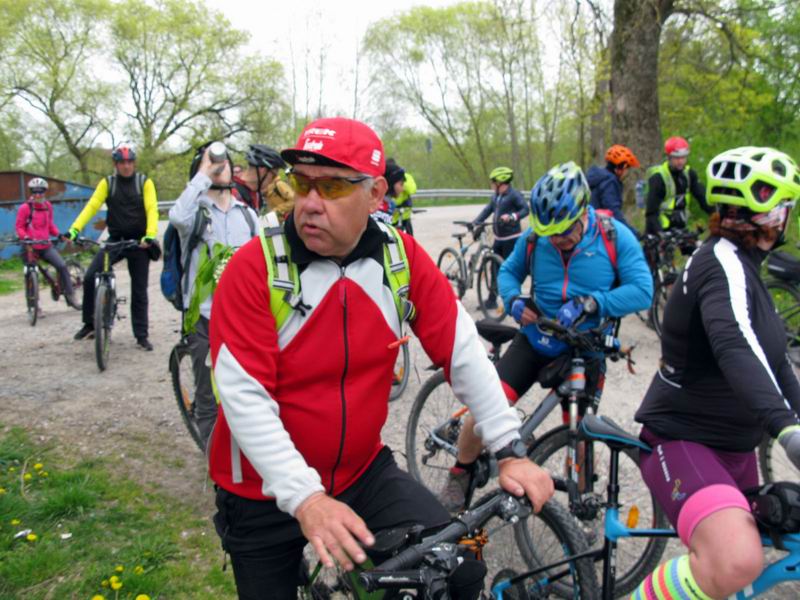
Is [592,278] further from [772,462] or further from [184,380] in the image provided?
[184,380]

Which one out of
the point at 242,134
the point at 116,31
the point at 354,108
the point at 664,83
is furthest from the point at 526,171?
the point at 116,31

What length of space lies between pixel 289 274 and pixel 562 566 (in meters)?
1.80

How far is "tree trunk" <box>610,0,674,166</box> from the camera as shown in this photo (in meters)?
13.3

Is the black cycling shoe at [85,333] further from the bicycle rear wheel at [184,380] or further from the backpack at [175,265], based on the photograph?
the backpack at [175,265]

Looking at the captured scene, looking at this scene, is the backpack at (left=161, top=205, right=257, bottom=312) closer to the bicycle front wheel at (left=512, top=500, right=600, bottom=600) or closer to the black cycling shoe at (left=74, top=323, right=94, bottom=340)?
the bicycle front wheel at (left=512, top=500, right=600, bottom=600)

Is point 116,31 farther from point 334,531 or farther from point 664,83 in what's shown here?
point 334,531

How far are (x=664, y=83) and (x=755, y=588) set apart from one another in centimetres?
2491

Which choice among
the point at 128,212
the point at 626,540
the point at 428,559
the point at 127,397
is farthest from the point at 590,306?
the point at 128,212

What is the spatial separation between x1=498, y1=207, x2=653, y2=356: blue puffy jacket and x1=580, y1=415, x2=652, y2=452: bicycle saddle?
1132mm

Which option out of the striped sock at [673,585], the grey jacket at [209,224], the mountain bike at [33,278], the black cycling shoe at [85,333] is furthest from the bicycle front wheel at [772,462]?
the mountain bike at [33,278]

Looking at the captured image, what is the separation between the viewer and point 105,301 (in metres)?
7.68

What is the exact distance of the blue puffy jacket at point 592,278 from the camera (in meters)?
3.89

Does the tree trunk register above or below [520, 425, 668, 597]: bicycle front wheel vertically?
above

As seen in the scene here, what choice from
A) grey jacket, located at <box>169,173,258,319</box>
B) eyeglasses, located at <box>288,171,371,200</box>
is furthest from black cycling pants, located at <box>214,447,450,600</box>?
grey jacket, located at <box>169,173,258,319</box>
